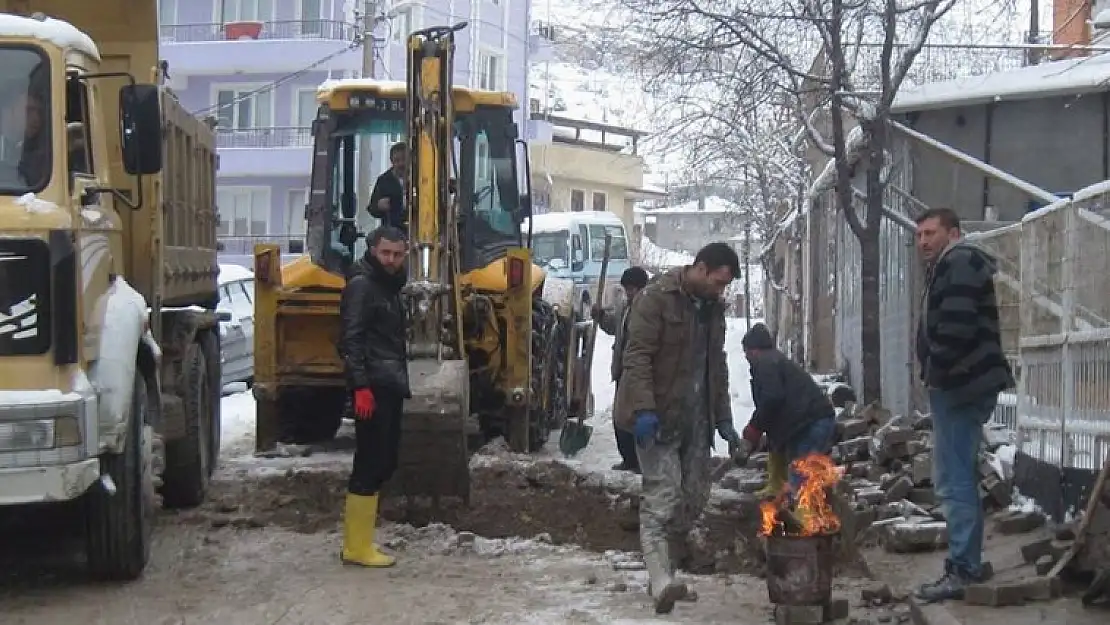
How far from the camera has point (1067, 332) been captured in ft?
29.6

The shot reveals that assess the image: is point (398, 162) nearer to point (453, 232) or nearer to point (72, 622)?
point (453, 232)

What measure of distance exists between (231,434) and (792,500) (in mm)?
9404

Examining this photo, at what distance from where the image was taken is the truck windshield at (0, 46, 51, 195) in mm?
7406

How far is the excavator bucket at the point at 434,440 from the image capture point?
373 inches

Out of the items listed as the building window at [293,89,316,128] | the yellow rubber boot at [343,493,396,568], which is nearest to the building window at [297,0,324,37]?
the building window at [293,89,316,128]

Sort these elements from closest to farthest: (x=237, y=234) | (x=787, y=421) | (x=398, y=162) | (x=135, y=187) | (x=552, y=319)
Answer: (x=135, y=187) < (x=787, y=421) < (x=398, y=162) < (x=552, y=319) < (x=237, y=234)

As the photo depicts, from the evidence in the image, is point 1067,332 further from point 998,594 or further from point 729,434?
point 998,594

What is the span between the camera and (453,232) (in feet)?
37.0

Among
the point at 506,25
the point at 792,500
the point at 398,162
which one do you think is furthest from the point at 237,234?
the point at 792,500

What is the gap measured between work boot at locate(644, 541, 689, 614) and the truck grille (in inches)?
124

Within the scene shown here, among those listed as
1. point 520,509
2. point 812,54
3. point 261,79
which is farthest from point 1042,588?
→ point 261,79

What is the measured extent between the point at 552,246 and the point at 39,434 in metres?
28.2

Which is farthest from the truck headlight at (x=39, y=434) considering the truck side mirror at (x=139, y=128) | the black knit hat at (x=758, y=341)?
the black knit hat at (x=758, y=341)

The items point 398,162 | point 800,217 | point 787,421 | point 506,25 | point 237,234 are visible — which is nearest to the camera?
point 787,421
